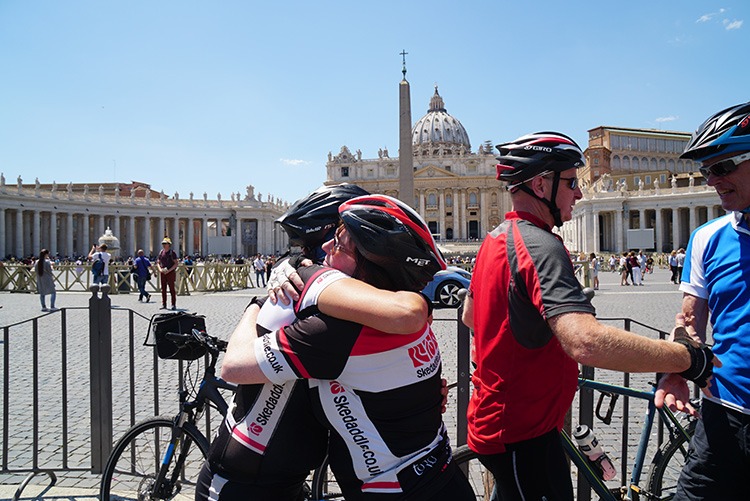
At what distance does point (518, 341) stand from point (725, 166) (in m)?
1.02

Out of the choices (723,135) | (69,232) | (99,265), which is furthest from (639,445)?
(69,232)

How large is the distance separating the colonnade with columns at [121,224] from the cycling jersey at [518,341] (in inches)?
2242

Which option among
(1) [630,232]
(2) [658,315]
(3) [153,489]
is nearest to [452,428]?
(3) [153,489]

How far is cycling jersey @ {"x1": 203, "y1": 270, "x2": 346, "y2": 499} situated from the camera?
66.6 inches

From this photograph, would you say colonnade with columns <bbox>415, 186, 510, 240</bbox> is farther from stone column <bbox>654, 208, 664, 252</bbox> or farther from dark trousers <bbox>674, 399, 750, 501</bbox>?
dark trousers <bbox>674, 399, 750, 501</bbox>

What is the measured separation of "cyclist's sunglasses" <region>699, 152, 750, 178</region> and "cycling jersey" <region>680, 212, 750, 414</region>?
172 mm

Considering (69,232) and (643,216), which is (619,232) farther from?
(69,232)

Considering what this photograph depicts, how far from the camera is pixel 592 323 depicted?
147 centimetres

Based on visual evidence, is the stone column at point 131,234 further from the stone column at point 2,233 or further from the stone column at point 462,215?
the stone column at point 462,215

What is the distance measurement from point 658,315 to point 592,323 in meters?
11.8

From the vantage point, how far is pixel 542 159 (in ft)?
6.18

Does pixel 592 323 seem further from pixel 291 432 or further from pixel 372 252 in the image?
pixel 291 432

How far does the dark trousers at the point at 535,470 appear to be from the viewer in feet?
5.94

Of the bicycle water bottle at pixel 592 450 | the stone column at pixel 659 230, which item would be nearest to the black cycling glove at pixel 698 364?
the bicycle water bottle at pixel 592 450
